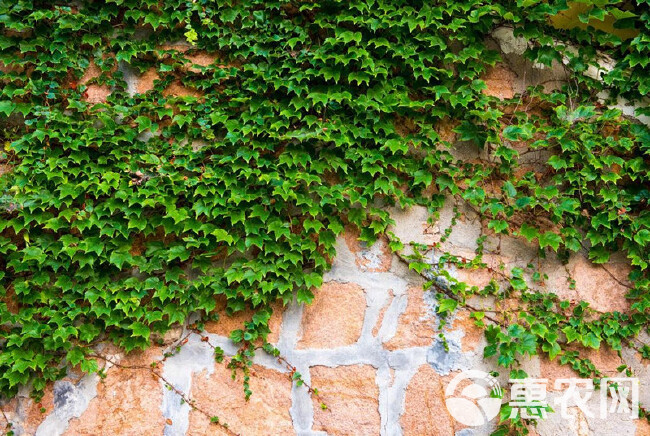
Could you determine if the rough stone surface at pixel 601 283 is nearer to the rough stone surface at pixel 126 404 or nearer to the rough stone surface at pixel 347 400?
the rough stone surface at pixel 347 400

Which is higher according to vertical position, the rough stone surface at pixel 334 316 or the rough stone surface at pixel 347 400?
the rough stone surface at pixel 334 316

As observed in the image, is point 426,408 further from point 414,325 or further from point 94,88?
point 94,88

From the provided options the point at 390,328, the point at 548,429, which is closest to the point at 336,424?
the point at 390,328

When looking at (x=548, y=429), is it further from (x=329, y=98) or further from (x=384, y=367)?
(x=329, y=98)

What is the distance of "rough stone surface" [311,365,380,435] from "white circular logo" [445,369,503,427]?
1.14 feet

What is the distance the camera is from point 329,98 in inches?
88.4

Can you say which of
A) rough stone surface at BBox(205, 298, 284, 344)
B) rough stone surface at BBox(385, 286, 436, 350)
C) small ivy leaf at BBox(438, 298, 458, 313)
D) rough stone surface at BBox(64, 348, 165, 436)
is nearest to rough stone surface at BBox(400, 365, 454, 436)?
rough stone surface at BBox(385, 286, 436, 350)

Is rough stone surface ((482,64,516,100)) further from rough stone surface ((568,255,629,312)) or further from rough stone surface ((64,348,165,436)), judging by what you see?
rough stone surface ((64,348,165,436))

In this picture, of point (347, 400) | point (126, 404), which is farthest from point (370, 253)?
point (126, 404)

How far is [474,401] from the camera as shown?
2.19 meters

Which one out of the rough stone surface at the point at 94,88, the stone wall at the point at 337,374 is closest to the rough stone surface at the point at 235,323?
the stone wall at the point at 337,374

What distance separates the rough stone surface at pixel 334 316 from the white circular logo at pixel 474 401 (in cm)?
51

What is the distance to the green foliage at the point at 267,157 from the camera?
7.04 feet

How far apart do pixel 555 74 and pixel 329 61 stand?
1165mm
